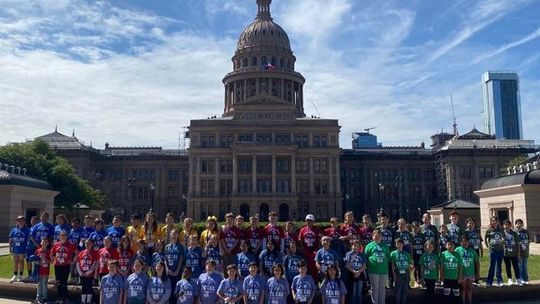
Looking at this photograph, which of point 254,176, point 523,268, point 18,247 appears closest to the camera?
point 523,268

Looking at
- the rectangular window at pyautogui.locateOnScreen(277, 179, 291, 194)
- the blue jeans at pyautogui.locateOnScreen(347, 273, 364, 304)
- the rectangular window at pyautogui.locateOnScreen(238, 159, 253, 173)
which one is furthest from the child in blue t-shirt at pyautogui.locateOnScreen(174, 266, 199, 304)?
the rectangular window at pyautogui.locateOnScreen(238, 159, 253, 173)

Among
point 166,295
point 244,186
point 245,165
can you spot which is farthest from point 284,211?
point 166,295

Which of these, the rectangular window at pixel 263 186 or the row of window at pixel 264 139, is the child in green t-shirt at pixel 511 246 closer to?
the rectangular window at pixel 263 186

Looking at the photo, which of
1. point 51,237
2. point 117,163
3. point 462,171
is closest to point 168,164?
point 117,163

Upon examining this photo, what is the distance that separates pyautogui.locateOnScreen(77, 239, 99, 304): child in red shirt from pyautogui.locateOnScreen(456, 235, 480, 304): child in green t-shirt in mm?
9357

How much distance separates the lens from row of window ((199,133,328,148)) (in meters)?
80.6

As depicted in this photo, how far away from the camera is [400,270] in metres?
12.9

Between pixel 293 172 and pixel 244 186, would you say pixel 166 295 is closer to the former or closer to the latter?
pixel 293 172

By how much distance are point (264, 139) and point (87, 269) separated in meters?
68.4

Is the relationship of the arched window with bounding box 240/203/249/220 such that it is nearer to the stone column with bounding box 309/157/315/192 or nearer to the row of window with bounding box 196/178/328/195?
the row of window with bounding box 196/178/328/195

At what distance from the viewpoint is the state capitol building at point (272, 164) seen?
260 ft

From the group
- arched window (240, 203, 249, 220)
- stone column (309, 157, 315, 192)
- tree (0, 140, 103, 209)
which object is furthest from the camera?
stone column (309, 157, 315, 192)

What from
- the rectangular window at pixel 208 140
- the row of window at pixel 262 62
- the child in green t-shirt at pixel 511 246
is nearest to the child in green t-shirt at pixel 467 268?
the child in green t-shirt at pixel 511 246

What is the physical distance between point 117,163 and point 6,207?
189ft
